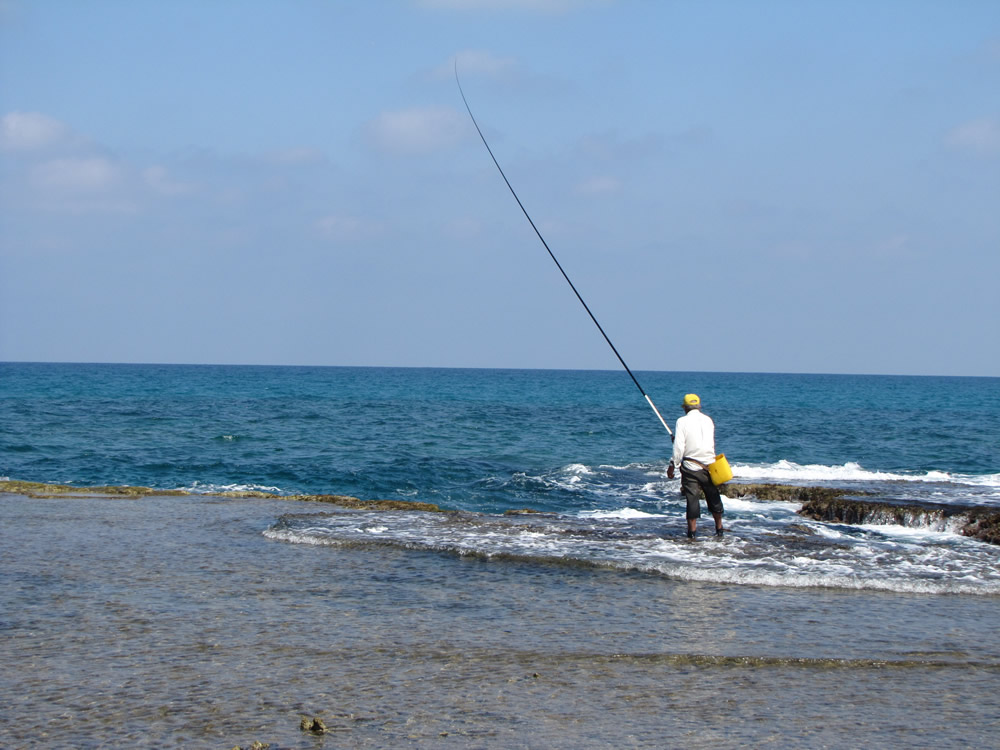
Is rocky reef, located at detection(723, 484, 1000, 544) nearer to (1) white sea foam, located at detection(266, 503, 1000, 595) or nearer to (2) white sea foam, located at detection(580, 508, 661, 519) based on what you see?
(1) white sea foam, located at detection(266, 503, 1000, 595)

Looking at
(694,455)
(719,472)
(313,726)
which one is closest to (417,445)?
(694,455)

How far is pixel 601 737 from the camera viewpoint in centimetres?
502

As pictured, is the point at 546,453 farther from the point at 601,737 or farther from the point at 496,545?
the point at 601,737

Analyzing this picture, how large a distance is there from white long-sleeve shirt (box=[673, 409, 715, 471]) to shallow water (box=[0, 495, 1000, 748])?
7.58 feet

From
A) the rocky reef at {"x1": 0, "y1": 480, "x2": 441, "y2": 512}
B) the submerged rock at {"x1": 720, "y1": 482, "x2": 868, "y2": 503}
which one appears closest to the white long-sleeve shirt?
the rocky reef at {"x1": 0, "y1": 480, "x2": 441, "y2": 512}

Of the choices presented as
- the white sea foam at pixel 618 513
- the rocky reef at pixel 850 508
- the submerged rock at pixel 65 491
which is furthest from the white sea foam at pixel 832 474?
the submerged rock at pixel 65 491

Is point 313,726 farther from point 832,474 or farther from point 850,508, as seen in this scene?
point 832,474

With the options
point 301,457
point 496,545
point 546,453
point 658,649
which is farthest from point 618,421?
point 658,649

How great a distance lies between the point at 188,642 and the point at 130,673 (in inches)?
28.5

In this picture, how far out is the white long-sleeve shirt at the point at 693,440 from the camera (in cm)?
1138

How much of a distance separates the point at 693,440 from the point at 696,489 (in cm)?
65

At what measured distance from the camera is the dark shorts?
37.6 ft

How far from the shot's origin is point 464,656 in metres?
6.47

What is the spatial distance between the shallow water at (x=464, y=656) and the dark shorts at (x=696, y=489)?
2172mm
